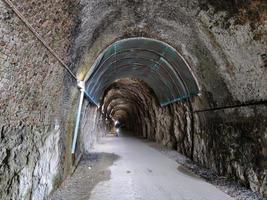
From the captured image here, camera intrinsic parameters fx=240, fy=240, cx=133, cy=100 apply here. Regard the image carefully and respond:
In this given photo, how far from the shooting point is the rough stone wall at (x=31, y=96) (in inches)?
94.2

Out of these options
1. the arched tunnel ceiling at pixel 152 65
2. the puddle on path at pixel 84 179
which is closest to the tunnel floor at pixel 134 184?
the puddle on path at pixel 84 179

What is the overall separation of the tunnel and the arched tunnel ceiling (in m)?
0.07

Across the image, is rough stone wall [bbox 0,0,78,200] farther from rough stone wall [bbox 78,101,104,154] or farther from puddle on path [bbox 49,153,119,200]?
rough stone wall [bbox 78,101,104,154]

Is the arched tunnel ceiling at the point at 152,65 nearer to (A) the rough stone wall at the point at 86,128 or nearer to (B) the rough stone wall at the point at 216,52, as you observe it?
(B) the rough stone wall at the point at 216,52

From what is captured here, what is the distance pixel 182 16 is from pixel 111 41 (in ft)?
6.58

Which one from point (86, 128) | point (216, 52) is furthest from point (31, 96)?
point (86, 128)

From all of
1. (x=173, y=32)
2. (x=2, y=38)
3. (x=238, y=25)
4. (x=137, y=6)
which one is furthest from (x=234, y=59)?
(x=2, y=38)

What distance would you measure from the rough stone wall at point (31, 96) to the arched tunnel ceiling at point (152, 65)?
242 cm

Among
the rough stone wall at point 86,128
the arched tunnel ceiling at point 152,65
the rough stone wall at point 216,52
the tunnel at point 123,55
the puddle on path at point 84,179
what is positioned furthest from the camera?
the rough stone wall at point 86,128

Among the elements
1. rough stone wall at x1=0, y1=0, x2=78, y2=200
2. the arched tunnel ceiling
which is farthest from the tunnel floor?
the arched tunnel ceiling

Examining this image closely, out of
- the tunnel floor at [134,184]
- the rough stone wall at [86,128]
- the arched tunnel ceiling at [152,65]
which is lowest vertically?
the tunnel floor at [134,184]

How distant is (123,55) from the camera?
797 cm

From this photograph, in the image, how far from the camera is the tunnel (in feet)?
8.91

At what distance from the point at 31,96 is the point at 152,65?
6446mm
